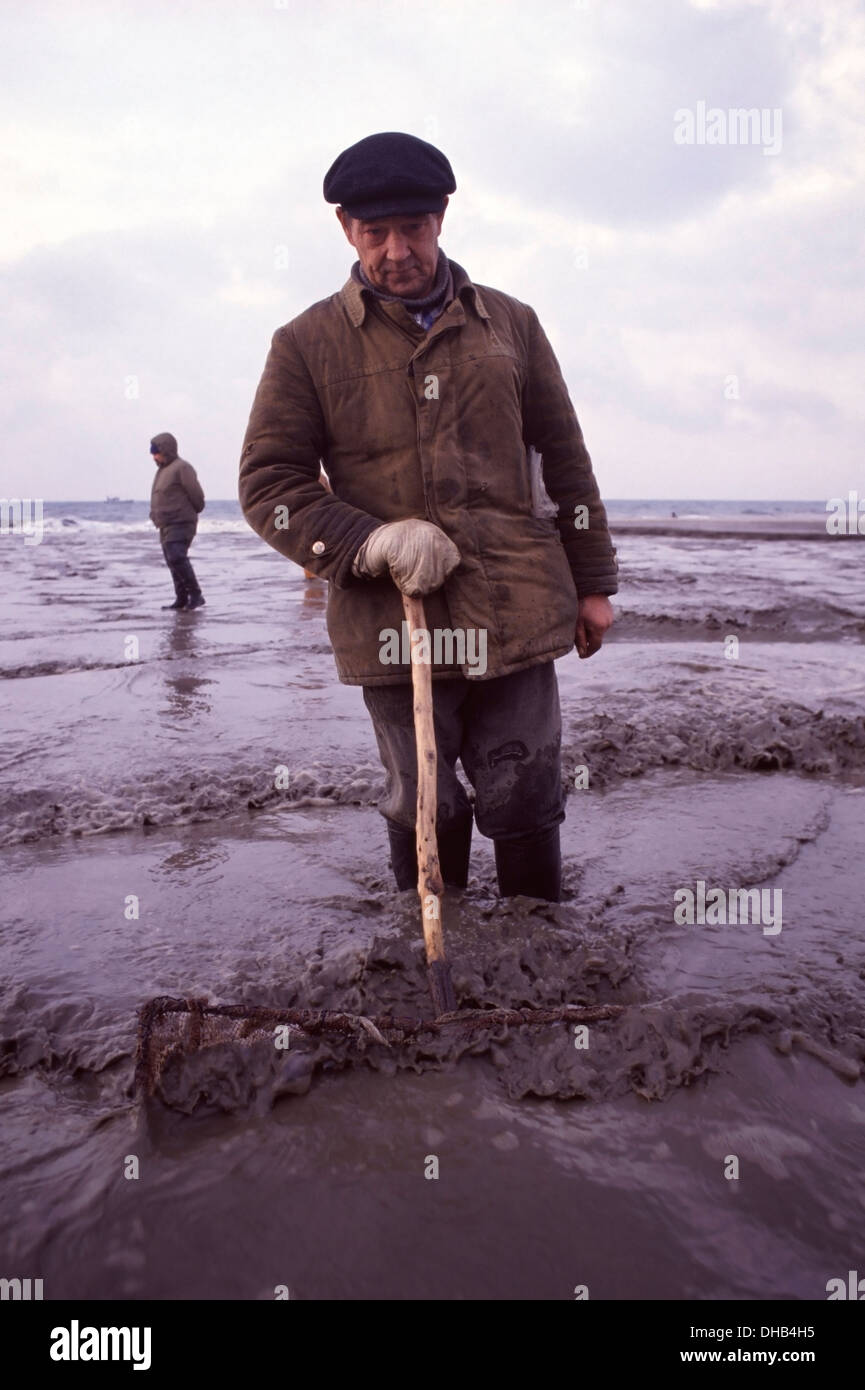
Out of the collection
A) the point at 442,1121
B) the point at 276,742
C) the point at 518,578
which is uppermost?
the point at 518,578

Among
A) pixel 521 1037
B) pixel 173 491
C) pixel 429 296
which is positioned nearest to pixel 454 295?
pixel 429 296

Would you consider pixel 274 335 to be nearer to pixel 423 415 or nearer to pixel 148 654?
pixel 423 415

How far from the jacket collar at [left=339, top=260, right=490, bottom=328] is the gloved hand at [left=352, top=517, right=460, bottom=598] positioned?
1.84 ft

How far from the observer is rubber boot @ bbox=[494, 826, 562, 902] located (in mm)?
2725

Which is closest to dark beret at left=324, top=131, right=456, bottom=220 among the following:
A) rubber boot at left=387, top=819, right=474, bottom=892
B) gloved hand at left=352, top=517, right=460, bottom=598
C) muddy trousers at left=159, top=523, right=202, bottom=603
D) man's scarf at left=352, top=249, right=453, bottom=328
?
man's scarf at left=352, top=249, right=453, bottom=328

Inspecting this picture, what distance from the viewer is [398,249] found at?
2336 mm

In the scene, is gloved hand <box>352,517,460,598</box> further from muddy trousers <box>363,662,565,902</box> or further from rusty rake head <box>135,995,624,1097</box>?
rusty rake head <box>135,995,624,1097</box>

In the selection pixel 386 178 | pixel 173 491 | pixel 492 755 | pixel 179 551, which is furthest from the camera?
pixel 173 491

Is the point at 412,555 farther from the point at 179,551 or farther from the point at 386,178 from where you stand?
the point at 179,551

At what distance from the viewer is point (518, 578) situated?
8.11 feet

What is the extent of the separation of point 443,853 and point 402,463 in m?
1.16

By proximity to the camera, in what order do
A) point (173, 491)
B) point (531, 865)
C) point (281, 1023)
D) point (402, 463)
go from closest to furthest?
point (281, 1023) → point (402, 463) → point (531, 865) → point (173, 491)
